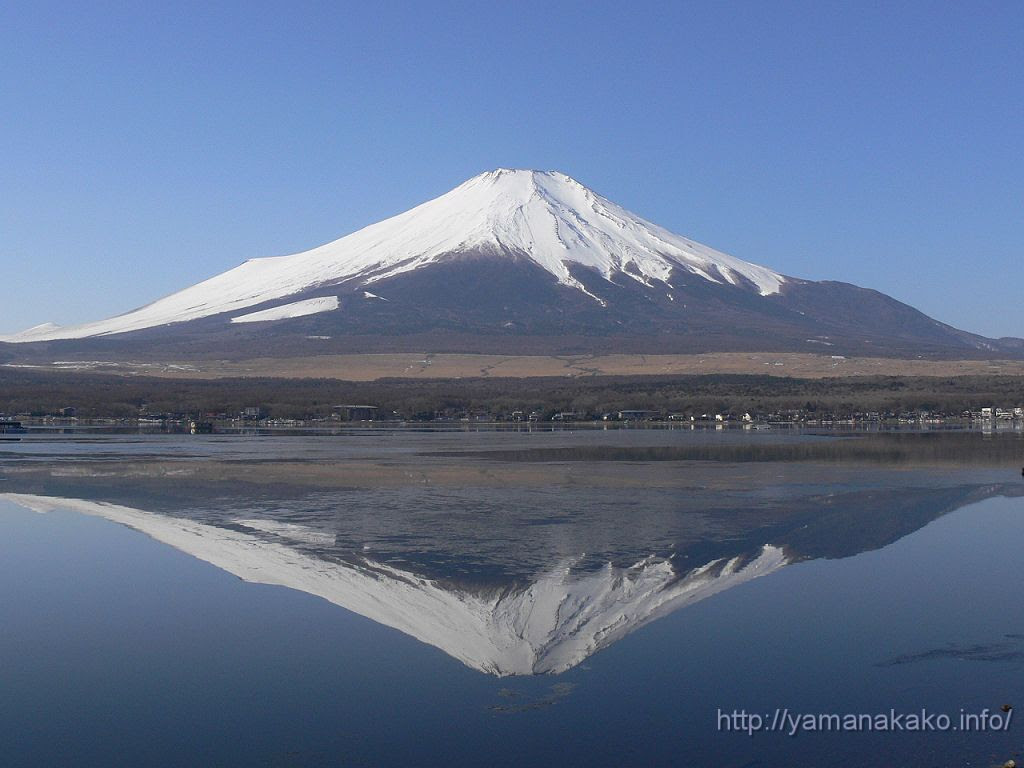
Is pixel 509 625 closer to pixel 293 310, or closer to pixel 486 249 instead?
pixel 293 310

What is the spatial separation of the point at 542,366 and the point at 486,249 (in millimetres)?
55364

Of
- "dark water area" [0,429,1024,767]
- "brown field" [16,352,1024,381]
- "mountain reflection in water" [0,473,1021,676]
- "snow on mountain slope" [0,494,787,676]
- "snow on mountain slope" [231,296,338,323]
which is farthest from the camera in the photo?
"snow on mountain slope" [231,296,338,323]

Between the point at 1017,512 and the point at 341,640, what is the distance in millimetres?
11877

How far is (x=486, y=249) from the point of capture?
141m

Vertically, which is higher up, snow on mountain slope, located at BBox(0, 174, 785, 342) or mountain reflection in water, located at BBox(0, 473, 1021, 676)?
snow on mountain slope, located at BBox(0, 174, 785, 342)

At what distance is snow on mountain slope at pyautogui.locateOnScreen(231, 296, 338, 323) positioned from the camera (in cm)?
12056

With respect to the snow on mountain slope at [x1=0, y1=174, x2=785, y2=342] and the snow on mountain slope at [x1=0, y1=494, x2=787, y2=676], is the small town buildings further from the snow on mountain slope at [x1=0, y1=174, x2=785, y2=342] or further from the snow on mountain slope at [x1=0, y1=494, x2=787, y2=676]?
the snow on mountain slope at [x1=0, y1=174, x2=785, y2=342]

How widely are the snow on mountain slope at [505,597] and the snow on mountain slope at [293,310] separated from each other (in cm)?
10792

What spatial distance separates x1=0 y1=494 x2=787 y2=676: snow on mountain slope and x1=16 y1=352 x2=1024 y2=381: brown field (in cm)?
6745

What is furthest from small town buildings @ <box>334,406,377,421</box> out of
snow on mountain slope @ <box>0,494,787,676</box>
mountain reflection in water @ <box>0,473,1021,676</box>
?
snow on mountain slope @ <box>0,494,787,676</box>

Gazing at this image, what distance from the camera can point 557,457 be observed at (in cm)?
2870

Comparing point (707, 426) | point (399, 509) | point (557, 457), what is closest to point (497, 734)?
point (399, 509)

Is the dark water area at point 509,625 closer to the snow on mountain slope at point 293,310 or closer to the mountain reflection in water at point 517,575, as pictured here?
the mountain reflection in water at point 517,575

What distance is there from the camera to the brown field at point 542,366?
8238cm
